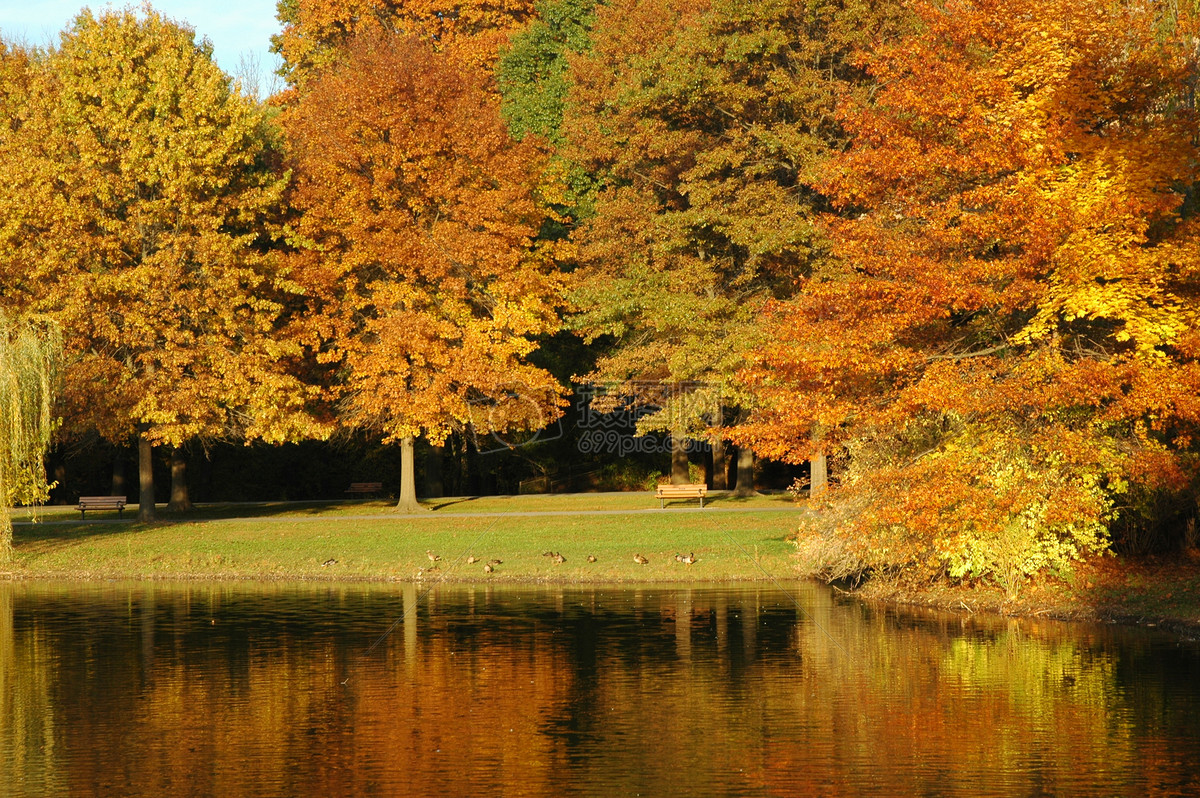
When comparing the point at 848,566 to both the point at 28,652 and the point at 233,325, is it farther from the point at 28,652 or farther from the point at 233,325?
the point at 233,325

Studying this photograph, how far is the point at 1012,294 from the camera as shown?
2223 centimetres

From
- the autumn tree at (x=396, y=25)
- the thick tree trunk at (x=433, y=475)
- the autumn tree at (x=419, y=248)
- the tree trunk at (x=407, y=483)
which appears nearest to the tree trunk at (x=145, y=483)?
the autumn tree at (x=419, y=248)

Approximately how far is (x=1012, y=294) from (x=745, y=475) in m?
20.3

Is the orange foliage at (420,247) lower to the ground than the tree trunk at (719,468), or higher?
higher

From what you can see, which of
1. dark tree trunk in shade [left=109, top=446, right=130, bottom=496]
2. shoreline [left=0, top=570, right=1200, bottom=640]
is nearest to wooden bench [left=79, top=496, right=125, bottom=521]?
dark tree trunk in shade [left=109, top=446, right=130, bottom=496]

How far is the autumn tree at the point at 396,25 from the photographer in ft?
189

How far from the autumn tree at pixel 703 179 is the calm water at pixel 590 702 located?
13.4 metres

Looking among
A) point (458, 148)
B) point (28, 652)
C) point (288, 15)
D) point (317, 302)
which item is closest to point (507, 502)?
point (317, 302)

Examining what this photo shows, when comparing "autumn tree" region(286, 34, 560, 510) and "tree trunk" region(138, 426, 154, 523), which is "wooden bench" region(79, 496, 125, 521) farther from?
"autumn tree" region(286, 34, 560, 510)

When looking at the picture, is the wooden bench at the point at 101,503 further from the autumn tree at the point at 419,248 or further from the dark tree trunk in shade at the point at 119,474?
the autumn tree at the point at 419,248

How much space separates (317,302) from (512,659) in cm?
2347

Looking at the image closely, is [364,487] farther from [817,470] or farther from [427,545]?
[817,470]

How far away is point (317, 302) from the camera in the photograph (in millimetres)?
40219

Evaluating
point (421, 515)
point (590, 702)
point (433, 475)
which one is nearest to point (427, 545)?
point (421, 515)
